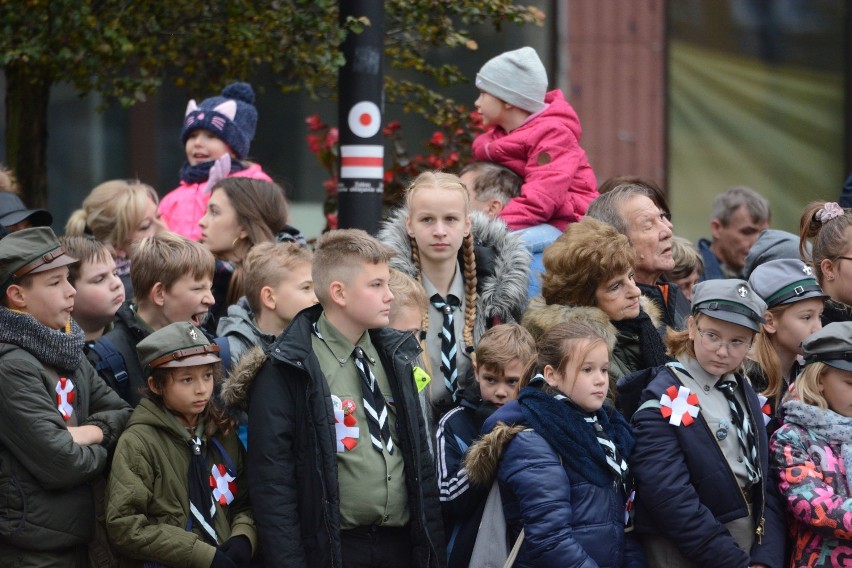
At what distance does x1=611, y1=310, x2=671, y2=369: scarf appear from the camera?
A: 536 cm

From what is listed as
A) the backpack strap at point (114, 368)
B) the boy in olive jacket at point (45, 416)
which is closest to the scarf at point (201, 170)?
the backpack strap at point (114, 368)

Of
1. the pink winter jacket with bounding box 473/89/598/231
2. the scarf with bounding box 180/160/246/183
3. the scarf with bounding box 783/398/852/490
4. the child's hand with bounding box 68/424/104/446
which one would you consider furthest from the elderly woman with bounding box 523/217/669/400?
the scarf with bounding box 180/160/246/183

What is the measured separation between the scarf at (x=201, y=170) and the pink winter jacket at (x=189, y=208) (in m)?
0.03

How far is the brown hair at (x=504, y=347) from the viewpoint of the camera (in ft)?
17.3

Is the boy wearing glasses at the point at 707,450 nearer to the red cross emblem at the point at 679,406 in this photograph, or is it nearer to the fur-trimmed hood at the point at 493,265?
the red cross emblem at the point at 679,406

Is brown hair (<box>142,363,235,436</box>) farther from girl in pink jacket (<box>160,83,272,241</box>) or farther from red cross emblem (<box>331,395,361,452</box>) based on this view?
girl in pink jacket (<box>160,83,272,241</box>)

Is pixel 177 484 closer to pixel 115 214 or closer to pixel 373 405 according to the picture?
pixel 373 405

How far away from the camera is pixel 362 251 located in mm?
5078

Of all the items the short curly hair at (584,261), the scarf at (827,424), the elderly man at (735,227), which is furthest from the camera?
the elderly man at (735,227)

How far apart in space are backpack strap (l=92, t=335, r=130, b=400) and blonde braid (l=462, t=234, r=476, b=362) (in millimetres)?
1463

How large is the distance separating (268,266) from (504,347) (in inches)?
45.5

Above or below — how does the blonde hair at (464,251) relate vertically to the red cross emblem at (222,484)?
above

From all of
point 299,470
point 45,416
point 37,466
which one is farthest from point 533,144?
point 37,466

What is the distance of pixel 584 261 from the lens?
5348mm
